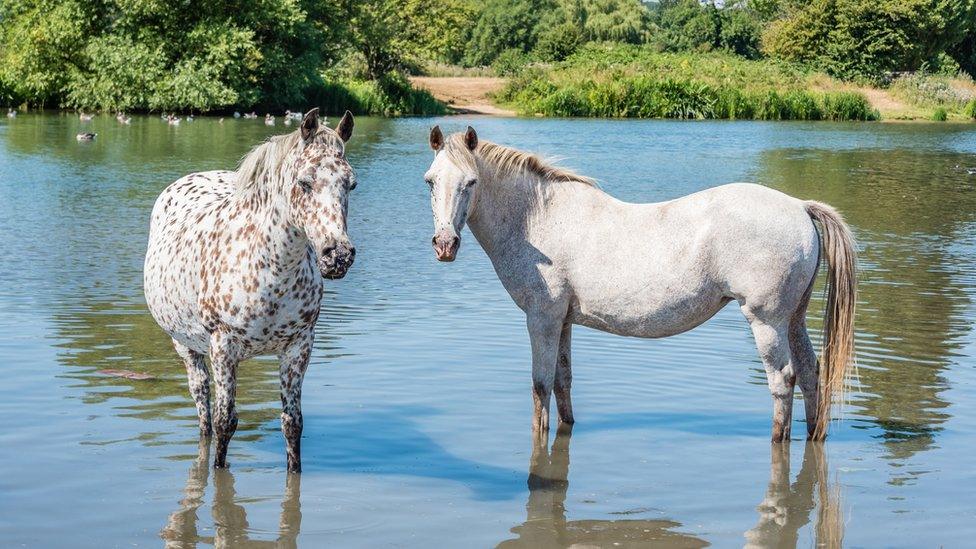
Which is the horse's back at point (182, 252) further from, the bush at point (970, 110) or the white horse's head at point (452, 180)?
the bush at point (970, 110)

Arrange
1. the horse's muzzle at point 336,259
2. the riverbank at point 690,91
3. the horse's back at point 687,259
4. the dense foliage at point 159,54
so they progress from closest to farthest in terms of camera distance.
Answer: the horse's muzzle at point 336,259 < the horse's back at point 687,259 < the dense foliage at point 159,54 < the riverbank at point 690,91

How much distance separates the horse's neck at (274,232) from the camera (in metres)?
4.94

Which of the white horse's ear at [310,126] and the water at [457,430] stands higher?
the white horse's ear at [310,126]

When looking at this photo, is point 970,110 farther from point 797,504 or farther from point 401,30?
point 797,504

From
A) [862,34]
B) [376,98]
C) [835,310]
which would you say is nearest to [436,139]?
[835,310]

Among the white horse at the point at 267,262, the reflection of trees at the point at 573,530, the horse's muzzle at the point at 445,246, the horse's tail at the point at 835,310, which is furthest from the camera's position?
the horse's tail at the point at 835,310

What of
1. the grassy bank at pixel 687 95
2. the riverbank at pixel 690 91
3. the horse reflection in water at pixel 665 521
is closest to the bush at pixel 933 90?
the riverbank at pixel 690 91

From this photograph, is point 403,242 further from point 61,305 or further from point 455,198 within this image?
point 455,198

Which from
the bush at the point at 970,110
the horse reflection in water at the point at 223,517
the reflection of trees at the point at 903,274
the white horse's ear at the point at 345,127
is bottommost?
the horse reflection in water at the point at 223,517

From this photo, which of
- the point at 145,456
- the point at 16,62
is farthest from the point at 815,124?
the point at 145,456

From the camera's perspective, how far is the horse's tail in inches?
243

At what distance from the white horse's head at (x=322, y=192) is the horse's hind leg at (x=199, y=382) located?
1.53 meters

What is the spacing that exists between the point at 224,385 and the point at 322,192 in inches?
45.9

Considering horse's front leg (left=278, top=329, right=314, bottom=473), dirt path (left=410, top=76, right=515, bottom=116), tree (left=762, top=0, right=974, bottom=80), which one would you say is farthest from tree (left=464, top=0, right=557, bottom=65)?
horse's front leg (left=278, top=329, right=314, bottom=473)
